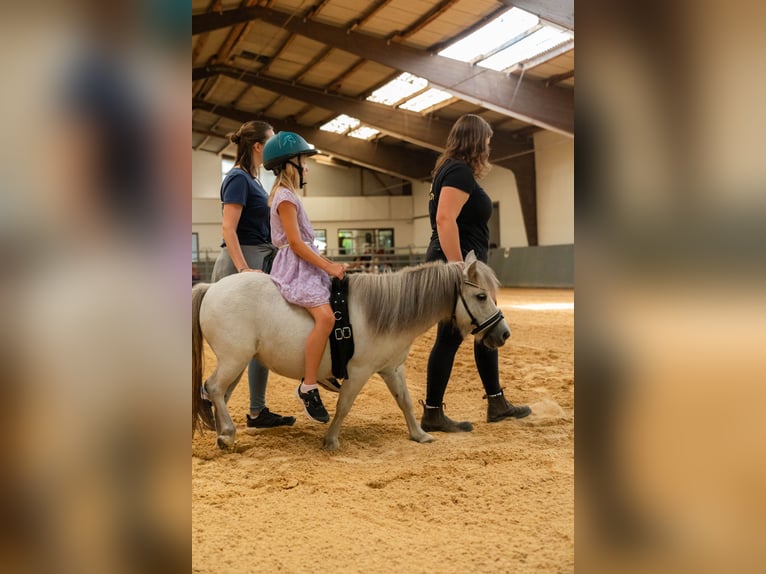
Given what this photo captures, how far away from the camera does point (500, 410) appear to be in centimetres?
357

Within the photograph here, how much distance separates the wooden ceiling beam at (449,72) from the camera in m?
13.2

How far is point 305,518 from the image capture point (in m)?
2.05

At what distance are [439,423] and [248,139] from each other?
6.04 ft

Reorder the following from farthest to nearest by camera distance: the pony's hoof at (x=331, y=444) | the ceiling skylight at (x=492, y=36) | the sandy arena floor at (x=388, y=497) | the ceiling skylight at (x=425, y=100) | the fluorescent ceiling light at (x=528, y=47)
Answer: the ceiling skylight at (x=425, y=100) < the fluorescent ceiling light at (x=528, y=47) < the ceiling skylight at (x=492, y=36) < the pony's hoof at (x=331, y=444) < the sandy arena floor at (x=388, y=497)

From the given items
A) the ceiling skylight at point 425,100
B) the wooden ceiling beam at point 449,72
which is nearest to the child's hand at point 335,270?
the wooden ceiling beam at point 449,72

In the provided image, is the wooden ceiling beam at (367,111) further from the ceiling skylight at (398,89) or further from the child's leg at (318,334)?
the child's leg at (318,334)

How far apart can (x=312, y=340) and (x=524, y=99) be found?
1164 centimetres

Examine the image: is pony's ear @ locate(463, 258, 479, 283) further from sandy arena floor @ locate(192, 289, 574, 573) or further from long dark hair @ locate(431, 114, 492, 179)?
sandy arena floor @ locate(192, 289, 574, 573)

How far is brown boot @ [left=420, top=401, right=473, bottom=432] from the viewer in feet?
→ 11.1

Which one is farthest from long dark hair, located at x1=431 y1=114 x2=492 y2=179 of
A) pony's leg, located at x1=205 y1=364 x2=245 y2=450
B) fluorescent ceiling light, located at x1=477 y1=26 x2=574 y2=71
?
fluorescent ceiling light, located at x1=477 y1=26 x2=574 y2=71

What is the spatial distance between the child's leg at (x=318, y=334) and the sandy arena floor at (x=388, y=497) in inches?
17.4

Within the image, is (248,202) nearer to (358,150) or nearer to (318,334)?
(318,334)
